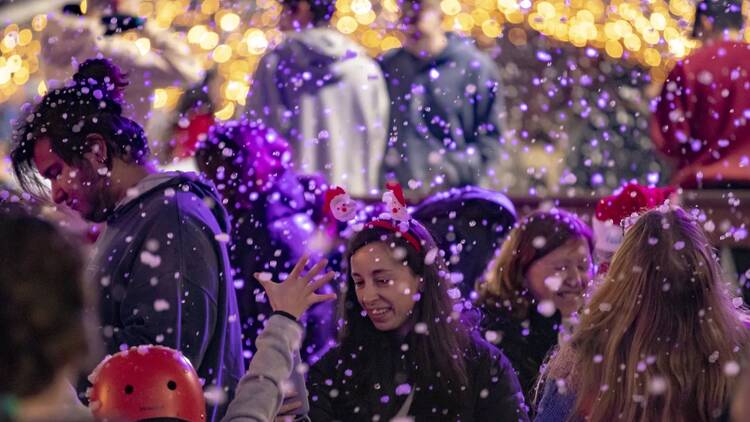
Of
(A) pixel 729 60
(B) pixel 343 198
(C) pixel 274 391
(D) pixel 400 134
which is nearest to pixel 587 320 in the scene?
(C) pixel 274 391

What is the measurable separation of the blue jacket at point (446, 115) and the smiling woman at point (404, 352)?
198cm

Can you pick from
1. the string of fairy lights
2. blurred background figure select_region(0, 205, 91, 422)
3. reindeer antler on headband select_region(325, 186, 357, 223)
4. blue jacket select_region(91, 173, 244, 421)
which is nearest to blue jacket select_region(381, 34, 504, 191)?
reindeer antler on headband select_region(325, 186, 357, 223)

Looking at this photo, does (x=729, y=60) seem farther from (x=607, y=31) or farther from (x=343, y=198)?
(x=607, y=31)

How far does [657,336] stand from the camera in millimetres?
3553

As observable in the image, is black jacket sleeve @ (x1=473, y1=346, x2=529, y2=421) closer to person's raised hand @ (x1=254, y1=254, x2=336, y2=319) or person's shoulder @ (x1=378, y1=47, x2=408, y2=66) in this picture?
person's raised hand @ (x1=254, y1=254, x2=336, y2=319)

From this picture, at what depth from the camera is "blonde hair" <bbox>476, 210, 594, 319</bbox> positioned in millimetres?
5266

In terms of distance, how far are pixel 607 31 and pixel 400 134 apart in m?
3.17

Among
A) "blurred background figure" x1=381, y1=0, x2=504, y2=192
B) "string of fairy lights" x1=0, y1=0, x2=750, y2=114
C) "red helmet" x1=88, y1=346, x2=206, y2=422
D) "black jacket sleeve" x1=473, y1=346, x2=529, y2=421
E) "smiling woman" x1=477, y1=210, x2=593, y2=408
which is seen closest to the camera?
"red helmet" x1=88, y1=346, x2=206, y2=422

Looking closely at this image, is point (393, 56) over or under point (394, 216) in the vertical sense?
under

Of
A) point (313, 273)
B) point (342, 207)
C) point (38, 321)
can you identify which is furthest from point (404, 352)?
point (38, 321)

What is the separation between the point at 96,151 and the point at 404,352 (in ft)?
4.25

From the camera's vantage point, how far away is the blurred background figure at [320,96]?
6.39 metres

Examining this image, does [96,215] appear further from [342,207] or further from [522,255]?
[522,255]

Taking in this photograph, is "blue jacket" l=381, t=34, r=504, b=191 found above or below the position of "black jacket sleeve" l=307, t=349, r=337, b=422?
below
